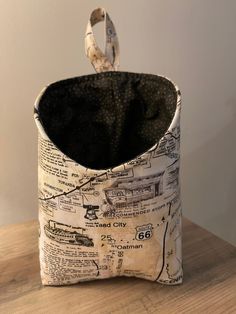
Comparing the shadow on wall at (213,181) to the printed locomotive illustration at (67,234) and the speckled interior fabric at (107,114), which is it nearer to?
the speckled interior fabric at (107,114)

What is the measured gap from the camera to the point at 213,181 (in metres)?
0.91

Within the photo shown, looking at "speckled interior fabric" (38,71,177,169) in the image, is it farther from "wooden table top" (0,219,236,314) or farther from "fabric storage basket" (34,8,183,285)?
"wooden table top" (0,219,236,314)

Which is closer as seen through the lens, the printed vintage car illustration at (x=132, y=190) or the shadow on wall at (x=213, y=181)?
the printed vintage car illustration at (x=132, y=190)

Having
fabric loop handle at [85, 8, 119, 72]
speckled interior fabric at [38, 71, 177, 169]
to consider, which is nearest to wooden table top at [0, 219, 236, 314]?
speckled interior fabric at [38, 71, 177, 169]

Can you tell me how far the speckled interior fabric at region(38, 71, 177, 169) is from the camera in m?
0.47

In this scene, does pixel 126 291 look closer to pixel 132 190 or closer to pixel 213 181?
pixel 132 190

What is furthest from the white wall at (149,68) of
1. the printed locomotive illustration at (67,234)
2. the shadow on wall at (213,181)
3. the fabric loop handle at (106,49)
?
the printed locomotive illustration at (67,234)

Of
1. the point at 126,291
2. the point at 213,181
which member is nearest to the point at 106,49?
the point at 126,291

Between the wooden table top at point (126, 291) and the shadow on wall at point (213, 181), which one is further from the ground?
the wooden table top at point (126, 291)

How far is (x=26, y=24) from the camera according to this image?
2.05 feet

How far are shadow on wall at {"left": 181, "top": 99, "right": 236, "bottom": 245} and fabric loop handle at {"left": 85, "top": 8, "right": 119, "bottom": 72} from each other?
0.39 meters

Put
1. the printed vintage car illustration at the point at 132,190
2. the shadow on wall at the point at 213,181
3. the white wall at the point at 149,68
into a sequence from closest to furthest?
1. the printed vintage car illustration at the point at 132,190
2. the white wall at the point at 149,68
3. the shadow on wall at the point at 213,181

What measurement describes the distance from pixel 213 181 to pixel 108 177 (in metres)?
0.57

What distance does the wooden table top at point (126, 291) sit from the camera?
16.5 inches
